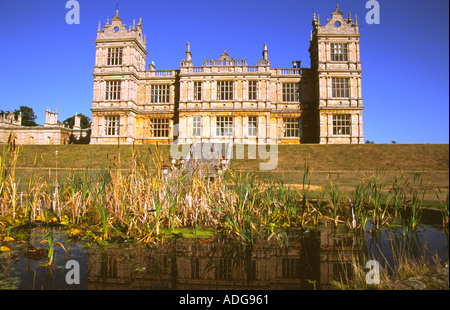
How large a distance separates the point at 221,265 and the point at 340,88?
2624 centimetres

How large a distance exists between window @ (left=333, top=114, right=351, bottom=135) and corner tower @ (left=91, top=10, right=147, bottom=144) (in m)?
20.2

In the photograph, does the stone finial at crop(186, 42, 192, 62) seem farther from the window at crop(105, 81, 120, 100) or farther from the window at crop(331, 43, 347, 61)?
the window at crop(331, 43, 347, 61)

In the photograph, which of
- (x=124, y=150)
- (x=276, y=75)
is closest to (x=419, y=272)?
(x=124, y=150)

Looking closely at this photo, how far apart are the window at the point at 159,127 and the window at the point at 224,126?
18.4 feet

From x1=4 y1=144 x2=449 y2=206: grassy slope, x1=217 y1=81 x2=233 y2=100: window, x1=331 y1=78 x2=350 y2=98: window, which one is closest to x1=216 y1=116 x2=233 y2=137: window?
x1=217 y1=81 x2=233 y2=100: window

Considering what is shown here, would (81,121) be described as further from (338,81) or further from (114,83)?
(338,81)

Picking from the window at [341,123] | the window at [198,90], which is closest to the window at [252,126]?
the window at [198,90]

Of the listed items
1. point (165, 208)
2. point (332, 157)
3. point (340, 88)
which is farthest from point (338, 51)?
point (165, 208)

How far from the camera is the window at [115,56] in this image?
26766 millimetres

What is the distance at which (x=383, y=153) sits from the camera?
57.9 ft

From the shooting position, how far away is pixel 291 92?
27.4 m

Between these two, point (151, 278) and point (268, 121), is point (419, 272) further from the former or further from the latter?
point (268, 121)

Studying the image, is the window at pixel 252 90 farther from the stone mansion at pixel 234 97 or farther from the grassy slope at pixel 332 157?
the grassy slope at pixel 332 157
